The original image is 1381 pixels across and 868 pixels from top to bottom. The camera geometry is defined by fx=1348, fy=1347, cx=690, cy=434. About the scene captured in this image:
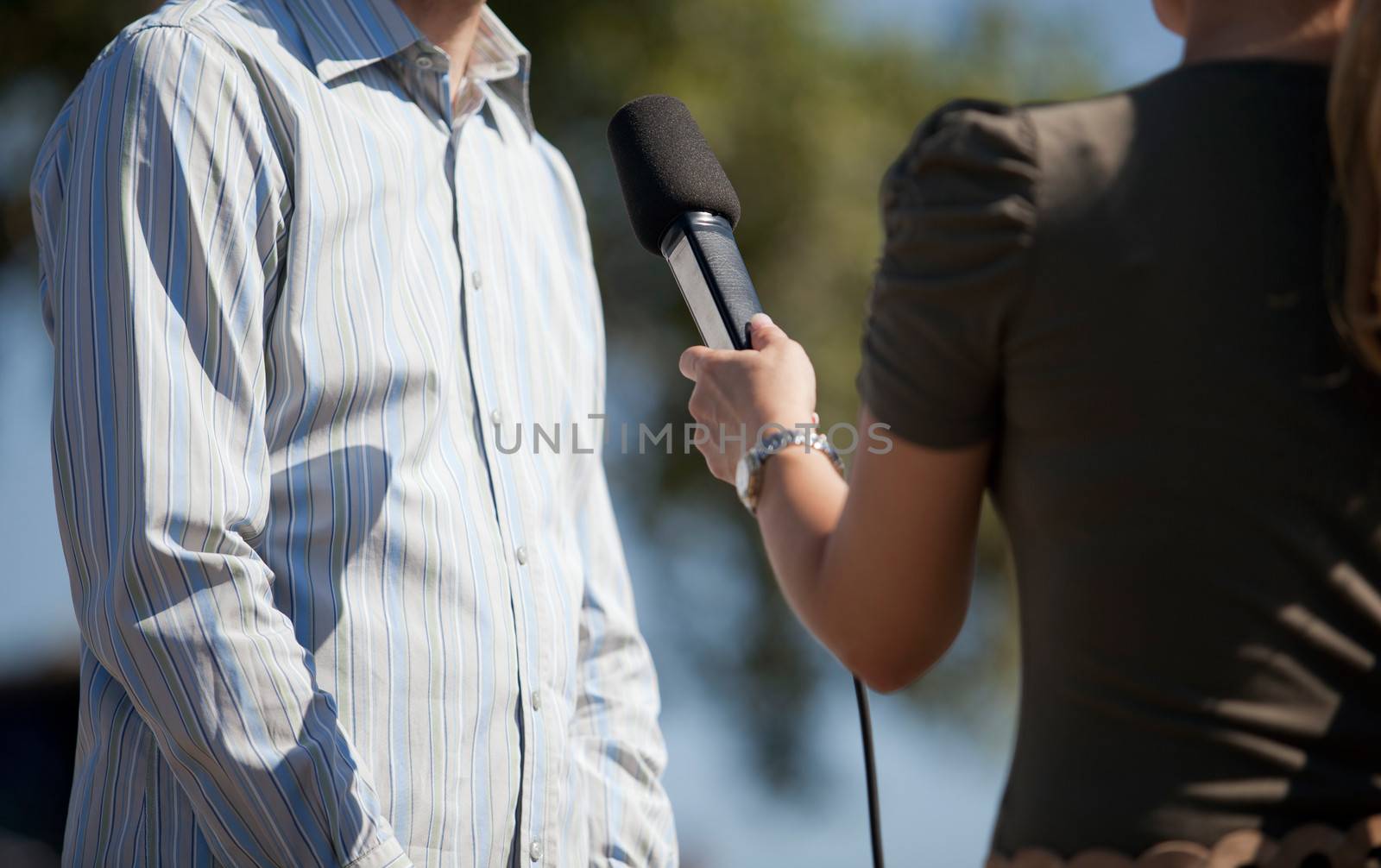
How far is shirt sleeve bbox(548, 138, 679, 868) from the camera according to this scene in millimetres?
2230

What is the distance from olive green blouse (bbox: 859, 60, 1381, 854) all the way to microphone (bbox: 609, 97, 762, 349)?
509 mm

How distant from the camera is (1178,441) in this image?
4.13ft

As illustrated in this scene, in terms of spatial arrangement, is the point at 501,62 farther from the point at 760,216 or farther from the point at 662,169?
the point at 760,216

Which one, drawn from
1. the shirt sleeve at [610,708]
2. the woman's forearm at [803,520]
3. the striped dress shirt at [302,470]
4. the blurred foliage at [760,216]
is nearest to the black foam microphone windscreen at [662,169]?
the striped dress shirt at [302,470]

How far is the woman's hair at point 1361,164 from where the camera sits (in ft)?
3.89

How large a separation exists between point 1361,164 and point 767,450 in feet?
2.21

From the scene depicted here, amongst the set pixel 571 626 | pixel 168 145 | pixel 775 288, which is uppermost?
pixel 168 145

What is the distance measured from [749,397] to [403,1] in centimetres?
111

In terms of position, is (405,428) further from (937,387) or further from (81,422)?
(937,387)

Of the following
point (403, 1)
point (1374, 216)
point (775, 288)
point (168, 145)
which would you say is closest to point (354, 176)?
point (168, 145)

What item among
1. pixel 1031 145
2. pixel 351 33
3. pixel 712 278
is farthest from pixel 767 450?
pixel 351 33

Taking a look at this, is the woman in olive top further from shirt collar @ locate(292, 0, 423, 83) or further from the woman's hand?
shirt collar @ locate(292, 0, 423, 83)

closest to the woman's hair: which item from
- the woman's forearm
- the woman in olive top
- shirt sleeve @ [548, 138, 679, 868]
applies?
the woman in olive top

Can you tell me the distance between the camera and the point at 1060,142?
1.28 m
